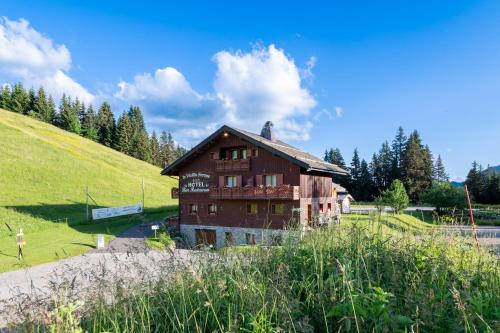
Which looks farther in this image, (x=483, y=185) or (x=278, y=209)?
(x=483, y=185)

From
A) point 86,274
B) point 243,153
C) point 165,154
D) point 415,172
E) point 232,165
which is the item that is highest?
point 165,154

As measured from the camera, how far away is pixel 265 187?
24.9 meters

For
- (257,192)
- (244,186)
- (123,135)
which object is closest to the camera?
(257,192)

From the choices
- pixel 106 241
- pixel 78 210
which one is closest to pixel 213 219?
pixel 106 241

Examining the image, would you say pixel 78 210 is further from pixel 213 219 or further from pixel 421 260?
pixel 421 260

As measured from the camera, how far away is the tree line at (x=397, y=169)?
247 ft

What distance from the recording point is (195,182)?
2975 cm

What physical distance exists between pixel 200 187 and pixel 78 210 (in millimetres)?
17236

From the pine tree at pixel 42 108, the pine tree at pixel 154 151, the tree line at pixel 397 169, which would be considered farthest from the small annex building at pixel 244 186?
the pine tree at pixel 42 108

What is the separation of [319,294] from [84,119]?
369 ft

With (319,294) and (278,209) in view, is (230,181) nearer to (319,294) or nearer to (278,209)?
(278,209)

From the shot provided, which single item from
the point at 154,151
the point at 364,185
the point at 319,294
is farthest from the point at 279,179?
the point at 154,151

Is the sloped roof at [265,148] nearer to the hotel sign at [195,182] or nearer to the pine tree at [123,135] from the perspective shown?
the hotel sign at [195,182]

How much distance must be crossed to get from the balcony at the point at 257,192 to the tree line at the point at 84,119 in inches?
2934
